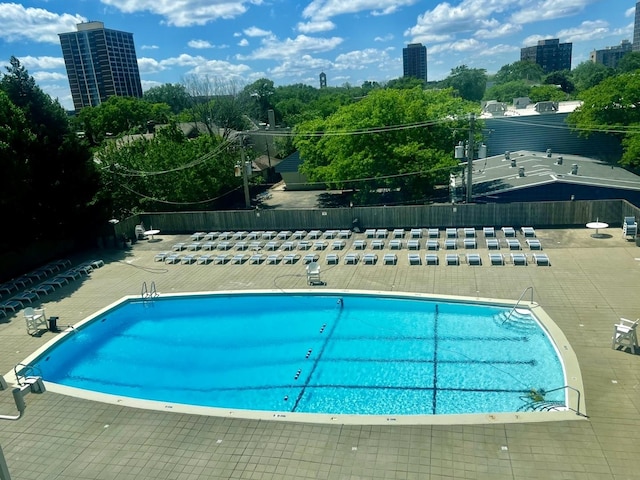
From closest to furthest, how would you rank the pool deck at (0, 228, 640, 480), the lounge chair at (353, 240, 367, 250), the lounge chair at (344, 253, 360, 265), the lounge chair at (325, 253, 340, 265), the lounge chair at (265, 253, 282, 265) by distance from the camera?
the pool deck at (0, 228, 640, 480) < the lounge chair at (344, 253, 360, 265) < the lounge chair at (325, 253, 340, 265) < the lounge chair at (265, 253, 282, 265) < the lounge chair at (353, 240, 367, 250)

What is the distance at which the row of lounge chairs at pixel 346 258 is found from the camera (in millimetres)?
17891

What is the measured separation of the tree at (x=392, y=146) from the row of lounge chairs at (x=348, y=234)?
4712 millimetres

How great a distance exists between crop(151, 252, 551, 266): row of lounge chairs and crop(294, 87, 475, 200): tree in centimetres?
804

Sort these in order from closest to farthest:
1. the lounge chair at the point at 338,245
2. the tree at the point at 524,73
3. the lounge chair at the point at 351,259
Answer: the lounge chair at the point at 351,259
the lounge chair at the point at 338,245
the tree at the point at 524,73

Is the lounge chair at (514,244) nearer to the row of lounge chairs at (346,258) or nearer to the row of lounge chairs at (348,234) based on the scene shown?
the row of lounge chairs at (346,258)

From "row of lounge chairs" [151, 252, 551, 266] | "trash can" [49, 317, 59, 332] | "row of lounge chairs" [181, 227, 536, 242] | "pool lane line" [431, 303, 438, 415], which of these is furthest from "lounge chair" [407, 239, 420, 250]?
"trash can" [49, 317, 59, 332]

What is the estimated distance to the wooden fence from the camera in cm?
2133

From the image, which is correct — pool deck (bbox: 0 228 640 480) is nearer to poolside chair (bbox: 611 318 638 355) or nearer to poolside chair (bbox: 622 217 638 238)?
poolside chair (bbox: 611 318 638 355)

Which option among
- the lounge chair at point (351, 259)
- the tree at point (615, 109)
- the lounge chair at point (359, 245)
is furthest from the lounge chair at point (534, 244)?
the tree at point (615, 109)

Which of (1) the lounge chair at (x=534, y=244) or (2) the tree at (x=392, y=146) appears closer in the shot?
(1) the lounge chair at (x=534, y=244)

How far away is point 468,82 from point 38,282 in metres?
118

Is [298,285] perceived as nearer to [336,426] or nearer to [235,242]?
[235,242]

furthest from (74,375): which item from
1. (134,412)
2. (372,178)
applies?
(372,178)

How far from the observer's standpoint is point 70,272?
20.2m
